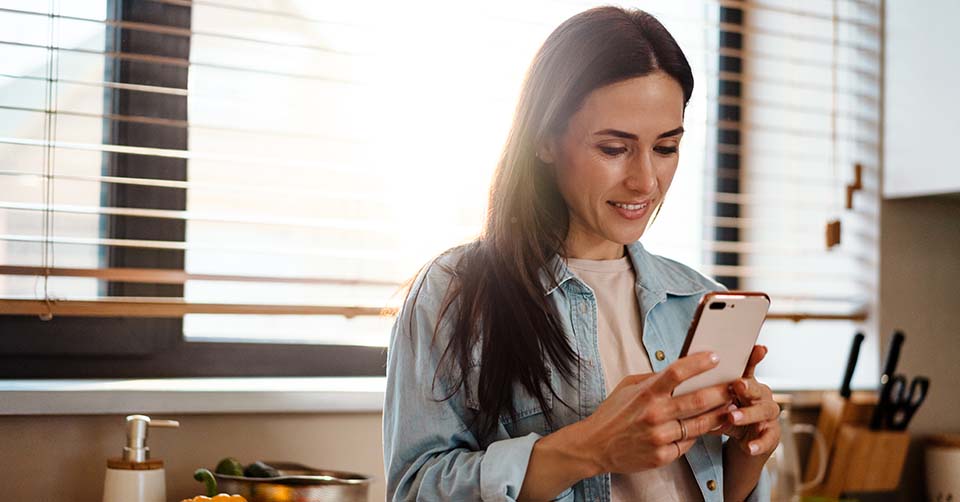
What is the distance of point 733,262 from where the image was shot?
2191mm

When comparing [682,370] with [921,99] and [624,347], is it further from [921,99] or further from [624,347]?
[921,99]

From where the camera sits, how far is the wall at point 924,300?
2012mm

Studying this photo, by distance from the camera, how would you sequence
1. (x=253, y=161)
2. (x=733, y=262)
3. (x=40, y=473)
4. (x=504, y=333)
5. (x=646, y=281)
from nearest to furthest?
(x=504, y=333) < (x=646, y=281) < (x=40, y=473) < (x=253, y=161) < (x=733, y=262)

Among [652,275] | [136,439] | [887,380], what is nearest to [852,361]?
[887,380]

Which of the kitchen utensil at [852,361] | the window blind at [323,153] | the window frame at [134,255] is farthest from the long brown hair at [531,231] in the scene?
the kitchen utensil at [852,361]

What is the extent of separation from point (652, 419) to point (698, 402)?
6cm

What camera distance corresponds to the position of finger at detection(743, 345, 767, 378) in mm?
1099

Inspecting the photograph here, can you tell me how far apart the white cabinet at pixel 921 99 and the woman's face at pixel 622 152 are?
3.00ft

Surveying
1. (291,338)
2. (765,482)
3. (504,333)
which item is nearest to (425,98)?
(291,338)

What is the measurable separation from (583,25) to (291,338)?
84 cm

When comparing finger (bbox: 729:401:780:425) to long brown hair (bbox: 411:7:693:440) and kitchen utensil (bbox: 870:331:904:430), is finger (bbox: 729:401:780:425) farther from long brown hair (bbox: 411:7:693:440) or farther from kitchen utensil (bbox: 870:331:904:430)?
kitchen utensil (bbox: 870:331:904:430)

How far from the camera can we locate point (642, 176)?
113 cm

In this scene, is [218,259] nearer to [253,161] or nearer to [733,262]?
[253,161]

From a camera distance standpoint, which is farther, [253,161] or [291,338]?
[291,338]
